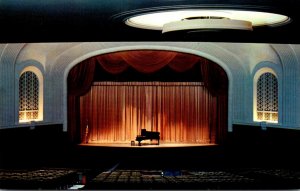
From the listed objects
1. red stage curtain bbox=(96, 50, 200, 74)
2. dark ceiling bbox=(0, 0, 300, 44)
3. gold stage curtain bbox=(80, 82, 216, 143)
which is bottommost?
gold stage curtain bbox=(80, 82, 216, 143)

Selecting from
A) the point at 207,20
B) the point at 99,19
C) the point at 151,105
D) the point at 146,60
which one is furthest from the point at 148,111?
the point at 99,19

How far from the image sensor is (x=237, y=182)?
6.23m

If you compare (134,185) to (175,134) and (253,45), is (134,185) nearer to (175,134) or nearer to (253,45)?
(253,45)

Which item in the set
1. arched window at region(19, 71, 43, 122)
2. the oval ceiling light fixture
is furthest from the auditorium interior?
the oval ceiling light fixture

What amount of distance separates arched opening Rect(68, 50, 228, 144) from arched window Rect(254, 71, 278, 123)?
51.7 inches

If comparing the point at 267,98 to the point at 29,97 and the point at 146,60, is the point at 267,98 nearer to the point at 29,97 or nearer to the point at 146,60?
the point at 146,60

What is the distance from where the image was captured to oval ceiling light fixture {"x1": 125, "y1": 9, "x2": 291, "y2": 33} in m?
6.98

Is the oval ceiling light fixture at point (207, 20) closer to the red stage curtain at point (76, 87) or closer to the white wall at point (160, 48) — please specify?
the white wall at point (160, 48)

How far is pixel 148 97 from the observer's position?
55.5 feet

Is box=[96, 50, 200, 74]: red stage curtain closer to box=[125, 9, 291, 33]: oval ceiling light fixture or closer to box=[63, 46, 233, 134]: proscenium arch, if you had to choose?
box=[63, 46, 233, 134]: proscenium arch

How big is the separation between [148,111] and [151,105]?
0.28 m

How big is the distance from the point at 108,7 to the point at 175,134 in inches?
436

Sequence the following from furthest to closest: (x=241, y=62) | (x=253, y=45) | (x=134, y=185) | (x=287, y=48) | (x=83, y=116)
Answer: (x=83, y=116) → (x=241, y=62) → (x=253, y=45) → (x=287, y=48) → (x=134, y=185)

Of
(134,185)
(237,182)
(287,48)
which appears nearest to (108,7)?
(134,185)
